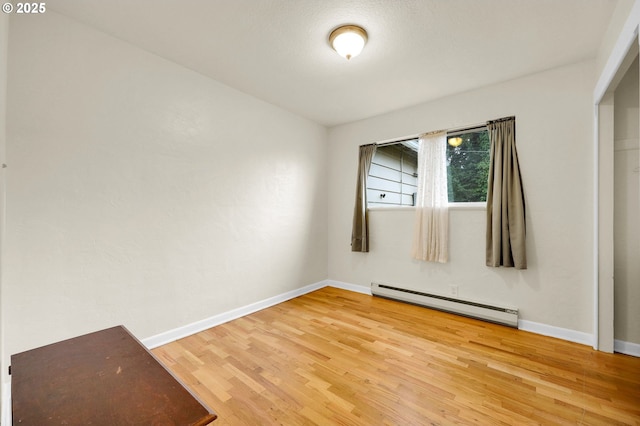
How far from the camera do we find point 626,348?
7.41 ft

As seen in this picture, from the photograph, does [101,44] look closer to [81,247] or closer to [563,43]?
[81,247]

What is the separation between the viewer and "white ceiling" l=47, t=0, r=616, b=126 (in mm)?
1861

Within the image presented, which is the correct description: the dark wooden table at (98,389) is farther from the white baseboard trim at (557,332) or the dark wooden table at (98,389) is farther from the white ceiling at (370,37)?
the white baseboard trim at (557,332)

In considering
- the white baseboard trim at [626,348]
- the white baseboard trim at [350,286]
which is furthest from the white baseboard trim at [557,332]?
the white baseboard trim at [350,286]

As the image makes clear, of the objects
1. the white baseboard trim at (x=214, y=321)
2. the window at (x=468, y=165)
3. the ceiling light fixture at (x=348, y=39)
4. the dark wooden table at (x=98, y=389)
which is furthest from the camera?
the window at (x=468, y=165)

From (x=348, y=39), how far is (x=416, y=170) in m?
2.06

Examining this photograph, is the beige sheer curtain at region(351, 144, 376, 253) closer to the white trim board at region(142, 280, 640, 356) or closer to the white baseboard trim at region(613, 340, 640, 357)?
the white trim board at region(142, 280, 640, 356)

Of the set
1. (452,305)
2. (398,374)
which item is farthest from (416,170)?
(398,374)

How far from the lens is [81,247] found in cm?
204

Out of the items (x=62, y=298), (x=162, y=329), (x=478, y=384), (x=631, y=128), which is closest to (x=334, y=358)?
(x=478, y=384)

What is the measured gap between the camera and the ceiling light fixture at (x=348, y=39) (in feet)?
6.69

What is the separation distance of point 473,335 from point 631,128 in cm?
221

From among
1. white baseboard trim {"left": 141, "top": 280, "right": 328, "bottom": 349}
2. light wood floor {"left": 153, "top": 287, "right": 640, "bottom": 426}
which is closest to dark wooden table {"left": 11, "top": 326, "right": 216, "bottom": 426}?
light wood floor {"left": 153, "top": 287, "right": 640, "bottom": 426}

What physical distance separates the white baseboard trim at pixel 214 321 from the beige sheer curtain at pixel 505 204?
2473 millimetres
